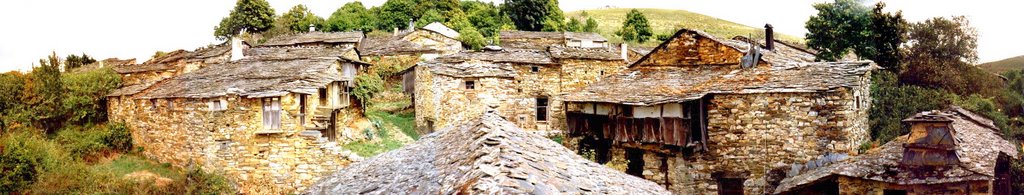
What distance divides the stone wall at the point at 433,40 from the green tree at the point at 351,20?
1450 centimetres

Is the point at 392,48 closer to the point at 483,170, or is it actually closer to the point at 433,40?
the point at 433,40

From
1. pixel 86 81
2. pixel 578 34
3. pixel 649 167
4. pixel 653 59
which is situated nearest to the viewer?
pixel 649 167

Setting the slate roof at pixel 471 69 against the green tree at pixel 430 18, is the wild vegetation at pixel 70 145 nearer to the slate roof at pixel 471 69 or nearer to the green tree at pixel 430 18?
the slate roof at pixel 471 69

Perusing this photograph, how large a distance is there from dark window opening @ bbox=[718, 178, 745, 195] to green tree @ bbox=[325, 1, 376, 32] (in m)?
35.8

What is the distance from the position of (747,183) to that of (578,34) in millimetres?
27277

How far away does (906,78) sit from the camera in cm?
2495

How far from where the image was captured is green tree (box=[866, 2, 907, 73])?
2525 cm

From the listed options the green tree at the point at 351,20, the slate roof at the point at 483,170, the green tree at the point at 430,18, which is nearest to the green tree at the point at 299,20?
the green tree at the point at 351,20

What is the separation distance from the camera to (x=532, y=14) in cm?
5019

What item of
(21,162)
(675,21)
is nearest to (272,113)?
(21,162)

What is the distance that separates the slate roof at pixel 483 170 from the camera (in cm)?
471

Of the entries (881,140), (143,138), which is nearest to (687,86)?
(881,140)

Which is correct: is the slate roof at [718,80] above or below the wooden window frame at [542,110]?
above

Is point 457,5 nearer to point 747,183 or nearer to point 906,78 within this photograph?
point 906,78
